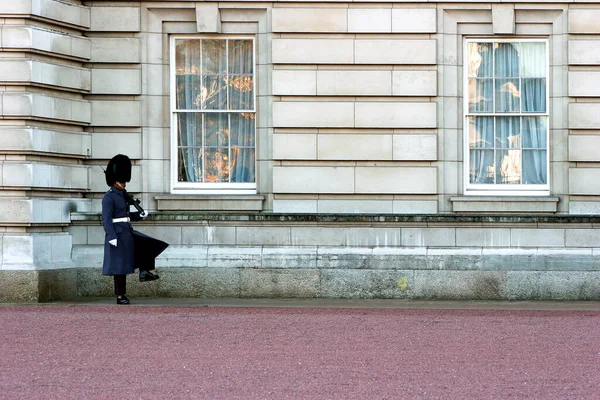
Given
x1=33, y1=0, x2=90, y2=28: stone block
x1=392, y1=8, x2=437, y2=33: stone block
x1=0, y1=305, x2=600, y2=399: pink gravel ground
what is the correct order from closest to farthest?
x1=0, y1=305, x2=600, y2=399: pink gravel ground, x1=33, y1=0, x2=90, y2=28: stone block, x1=392, y1=8, x2=437, y2=33: stone block

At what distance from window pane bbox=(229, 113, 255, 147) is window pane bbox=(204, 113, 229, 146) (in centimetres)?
10

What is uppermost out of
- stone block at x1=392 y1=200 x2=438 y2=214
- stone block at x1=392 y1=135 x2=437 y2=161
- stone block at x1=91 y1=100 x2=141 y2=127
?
stone block at x1=91 y1=100 x2=141 y2=127

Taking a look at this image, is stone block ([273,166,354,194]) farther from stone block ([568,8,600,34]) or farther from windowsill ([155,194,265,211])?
stone block ([568,8,600,34])

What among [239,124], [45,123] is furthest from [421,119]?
[45,123]

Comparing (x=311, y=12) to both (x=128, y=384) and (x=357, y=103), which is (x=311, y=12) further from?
(x=128, y=384)

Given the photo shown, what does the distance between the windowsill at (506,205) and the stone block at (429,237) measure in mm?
365

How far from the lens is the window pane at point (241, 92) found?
1670cm

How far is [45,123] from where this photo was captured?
1546 centimetres

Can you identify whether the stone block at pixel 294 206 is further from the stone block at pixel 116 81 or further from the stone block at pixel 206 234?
the stone block at pixel 116 81

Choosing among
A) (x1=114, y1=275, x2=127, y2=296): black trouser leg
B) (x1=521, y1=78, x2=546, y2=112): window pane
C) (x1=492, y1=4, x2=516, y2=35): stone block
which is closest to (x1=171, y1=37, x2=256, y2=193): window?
(x1=114, y1=275, x2=127, y2=296): black trouser leg

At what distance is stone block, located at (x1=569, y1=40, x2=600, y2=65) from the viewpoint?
16.1 metres

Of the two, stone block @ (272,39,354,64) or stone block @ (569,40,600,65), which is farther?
stone block @ (272,39,354,64)

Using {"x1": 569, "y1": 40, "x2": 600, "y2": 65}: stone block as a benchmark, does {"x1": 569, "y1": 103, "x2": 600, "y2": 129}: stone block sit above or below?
below

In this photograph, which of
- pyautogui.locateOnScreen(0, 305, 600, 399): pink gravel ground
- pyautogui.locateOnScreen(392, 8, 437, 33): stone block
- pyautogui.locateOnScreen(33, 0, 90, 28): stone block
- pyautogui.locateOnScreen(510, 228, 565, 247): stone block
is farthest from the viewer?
pyautogui.locateOnScreen(392, 8, 437, 33): stone block
